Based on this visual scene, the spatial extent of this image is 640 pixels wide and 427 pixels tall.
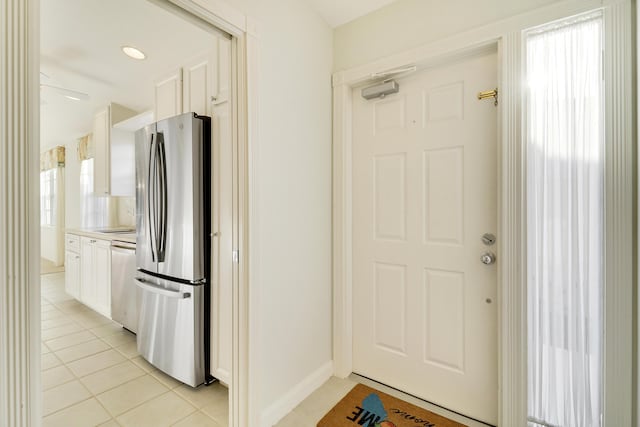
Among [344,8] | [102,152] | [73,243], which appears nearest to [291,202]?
[344,8]

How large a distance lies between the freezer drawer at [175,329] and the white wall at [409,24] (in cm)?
197

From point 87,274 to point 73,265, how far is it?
20.8 inches

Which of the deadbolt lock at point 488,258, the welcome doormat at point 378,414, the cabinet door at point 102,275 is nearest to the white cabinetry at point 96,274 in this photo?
Answer: the cabinet door at point 102,275

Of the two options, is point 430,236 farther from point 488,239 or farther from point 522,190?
point 522,190

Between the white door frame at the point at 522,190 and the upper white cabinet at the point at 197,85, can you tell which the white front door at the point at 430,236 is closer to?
the white door frame at the point at 522,190

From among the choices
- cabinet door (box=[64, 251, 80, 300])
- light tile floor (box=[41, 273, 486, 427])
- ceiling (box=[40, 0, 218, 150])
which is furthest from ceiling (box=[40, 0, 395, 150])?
light tile floor (box=[41, 273, 486, 427])

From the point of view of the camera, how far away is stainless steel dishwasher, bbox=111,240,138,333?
2598 millimetres

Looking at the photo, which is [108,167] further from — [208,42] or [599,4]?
[599,4]

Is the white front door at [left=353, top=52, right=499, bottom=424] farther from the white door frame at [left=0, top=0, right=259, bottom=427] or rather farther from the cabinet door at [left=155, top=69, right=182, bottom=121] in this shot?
the white door frame at [left=0, top=0, right=259, bottom=427]

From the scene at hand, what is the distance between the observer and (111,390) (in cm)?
199

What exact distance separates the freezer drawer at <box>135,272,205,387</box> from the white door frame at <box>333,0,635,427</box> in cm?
183

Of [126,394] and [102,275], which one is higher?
[102,275]

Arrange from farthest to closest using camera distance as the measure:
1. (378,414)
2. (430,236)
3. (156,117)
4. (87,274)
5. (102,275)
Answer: (87,274) → (102,275) → (156,117) → (430,236) → (378,414)

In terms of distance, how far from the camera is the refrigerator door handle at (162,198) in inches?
83.4
